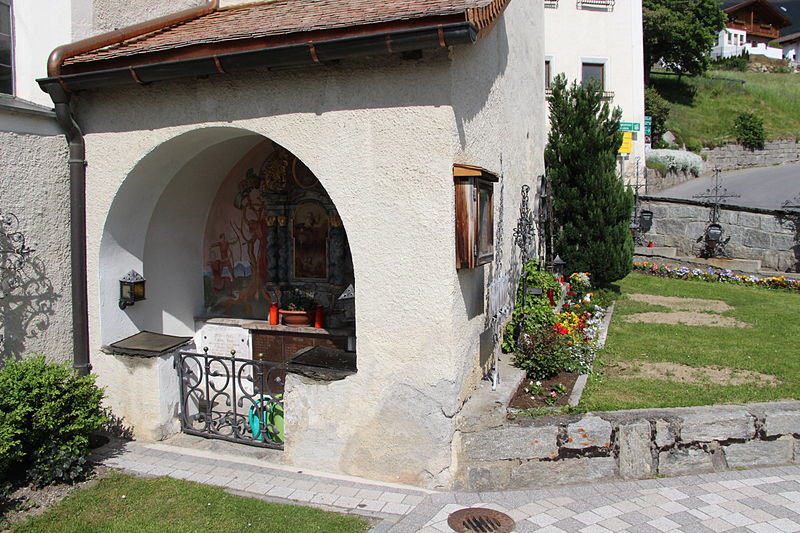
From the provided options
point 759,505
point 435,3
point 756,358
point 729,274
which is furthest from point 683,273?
point 435,3

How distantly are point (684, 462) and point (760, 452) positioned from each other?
75cm

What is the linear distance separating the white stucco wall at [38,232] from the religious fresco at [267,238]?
2019 millimetres

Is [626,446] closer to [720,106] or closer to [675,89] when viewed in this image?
[720,106]

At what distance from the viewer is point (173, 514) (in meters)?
4.73

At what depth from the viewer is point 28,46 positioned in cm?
662

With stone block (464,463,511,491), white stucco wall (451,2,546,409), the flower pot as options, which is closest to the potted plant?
the flower pot

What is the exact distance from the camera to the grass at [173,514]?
178 inches

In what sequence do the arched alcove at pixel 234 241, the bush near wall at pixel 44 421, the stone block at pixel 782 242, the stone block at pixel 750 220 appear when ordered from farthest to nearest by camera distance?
the stone block at pixel 750 220 < the stone block at pixel 782 242 < the arched alcove at pixel 234 241 < the bush near wall at pixel 44 421

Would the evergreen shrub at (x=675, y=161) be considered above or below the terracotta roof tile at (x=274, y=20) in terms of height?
→ above

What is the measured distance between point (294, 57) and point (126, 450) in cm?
411

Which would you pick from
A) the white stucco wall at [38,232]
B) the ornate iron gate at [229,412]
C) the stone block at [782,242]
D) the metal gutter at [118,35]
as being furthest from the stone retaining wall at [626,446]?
the stone block at [782,242]

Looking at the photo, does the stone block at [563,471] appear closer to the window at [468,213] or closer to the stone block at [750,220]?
the window at [468,213]

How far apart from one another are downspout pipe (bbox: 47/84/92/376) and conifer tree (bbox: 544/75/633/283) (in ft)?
26.3

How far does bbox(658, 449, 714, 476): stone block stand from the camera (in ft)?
17.5
